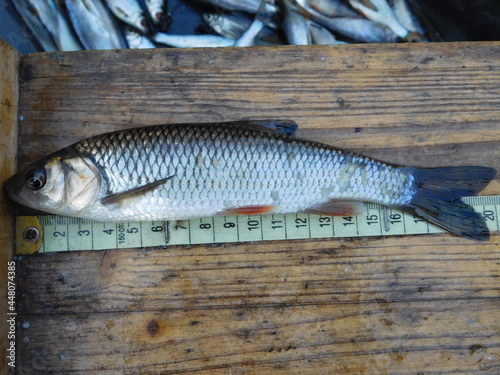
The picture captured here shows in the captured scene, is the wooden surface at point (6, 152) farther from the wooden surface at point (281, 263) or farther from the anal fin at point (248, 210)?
the anal fin at point (248, 210)

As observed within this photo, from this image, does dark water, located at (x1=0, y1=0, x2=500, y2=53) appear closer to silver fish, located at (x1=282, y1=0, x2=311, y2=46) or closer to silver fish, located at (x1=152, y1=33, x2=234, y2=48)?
silver fish, located at (x1=152, y1=33, x2=234, y2=48)

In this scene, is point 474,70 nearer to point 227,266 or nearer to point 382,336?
point 382,336

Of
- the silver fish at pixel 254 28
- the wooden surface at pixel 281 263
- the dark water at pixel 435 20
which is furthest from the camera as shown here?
the silver fish at pixel 254 28

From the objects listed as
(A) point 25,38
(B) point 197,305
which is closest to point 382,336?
(B) point 197,305

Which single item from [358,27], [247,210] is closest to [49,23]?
[247,210]

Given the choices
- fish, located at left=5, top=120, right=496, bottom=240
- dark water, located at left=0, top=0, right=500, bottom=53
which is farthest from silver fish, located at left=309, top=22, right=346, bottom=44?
fish, located at left=5, top=120, right=496, bottom=240

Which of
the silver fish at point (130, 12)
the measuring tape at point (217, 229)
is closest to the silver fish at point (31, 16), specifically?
the silver fish at point (130, 12)

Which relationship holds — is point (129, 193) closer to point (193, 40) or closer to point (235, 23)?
point (193, 40)
